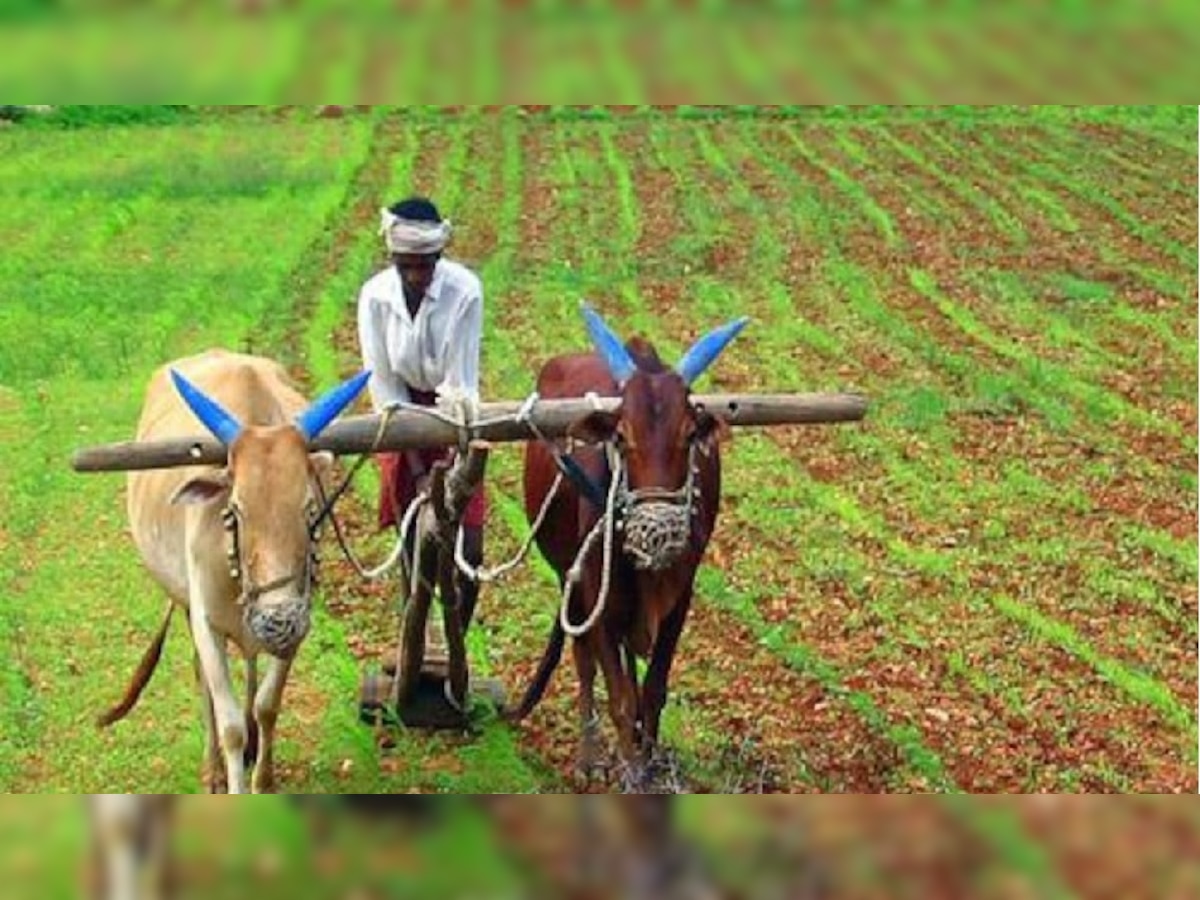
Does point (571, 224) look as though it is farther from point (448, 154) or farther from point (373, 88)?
point (373, 88)

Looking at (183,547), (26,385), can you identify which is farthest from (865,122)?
(183,547)

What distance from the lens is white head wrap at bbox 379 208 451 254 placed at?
5.19 m

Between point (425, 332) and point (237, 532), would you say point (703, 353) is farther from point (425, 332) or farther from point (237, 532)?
point (237, 532)

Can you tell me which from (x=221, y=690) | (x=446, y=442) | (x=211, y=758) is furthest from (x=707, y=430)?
(x=211, y=758)

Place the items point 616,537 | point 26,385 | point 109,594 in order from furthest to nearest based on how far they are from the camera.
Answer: point 26,385 → point 109,594 → point 616,537

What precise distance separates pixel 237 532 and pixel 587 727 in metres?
1.53

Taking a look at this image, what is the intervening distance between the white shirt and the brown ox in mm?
384

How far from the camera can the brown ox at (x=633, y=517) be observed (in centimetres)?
457

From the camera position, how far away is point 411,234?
5191mm

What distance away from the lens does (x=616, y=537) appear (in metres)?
4.75

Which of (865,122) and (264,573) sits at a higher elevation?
(264,573)

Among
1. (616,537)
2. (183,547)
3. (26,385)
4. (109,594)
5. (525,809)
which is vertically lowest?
(26,385)

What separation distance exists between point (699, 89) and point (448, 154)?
19.8m

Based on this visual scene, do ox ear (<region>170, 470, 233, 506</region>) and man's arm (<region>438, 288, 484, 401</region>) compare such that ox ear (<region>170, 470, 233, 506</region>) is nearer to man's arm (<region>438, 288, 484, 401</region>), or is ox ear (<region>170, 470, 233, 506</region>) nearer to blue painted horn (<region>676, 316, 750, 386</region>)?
man's arm (<region>438, 288, 484, 401</region>)
